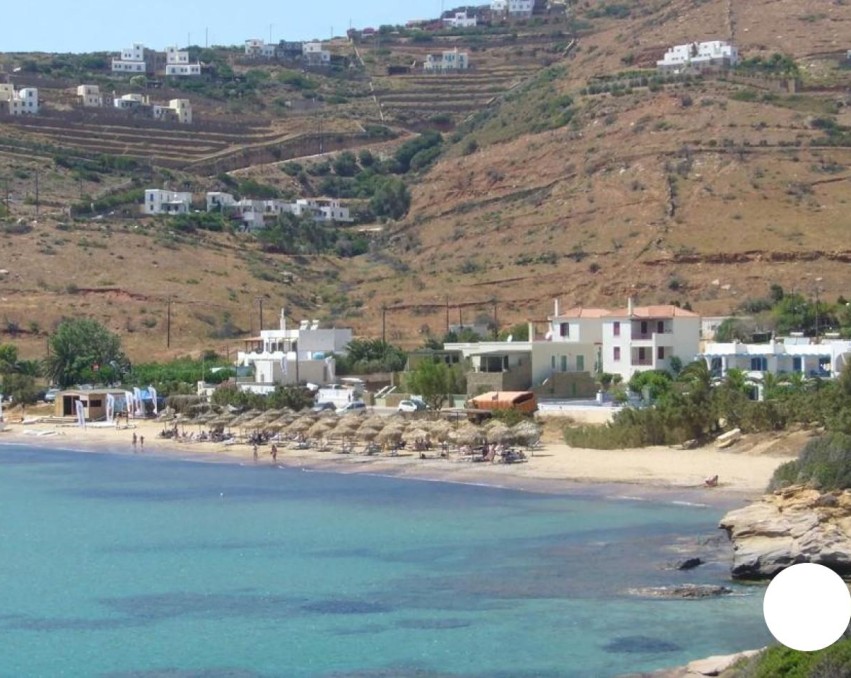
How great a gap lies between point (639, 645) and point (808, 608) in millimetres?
13938

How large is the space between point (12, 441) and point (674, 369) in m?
25.1

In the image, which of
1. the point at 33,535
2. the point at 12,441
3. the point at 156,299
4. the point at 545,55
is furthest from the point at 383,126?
the point at 33,535

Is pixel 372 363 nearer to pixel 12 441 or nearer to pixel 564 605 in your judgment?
pixel 12 441

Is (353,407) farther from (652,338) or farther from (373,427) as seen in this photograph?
(652,338)

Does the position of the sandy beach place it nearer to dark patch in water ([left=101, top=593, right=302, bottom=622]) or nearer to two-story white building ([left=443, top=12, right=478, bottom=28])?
dark patch in water ([left=101, top=593, right=302, bottom=622])

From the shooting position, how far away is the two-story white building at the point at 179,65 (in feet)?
445

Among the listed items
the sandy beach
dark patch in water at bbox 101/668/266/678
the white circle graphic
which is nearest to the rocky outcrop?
the sandy beach

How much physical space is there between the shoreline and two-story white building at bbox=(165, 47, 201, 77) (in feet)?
280

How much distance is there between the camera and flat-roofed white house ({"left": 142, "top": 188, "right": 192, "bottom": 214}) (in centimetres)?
9681

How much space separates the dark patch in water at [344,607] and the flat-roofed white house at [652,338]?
3001 cm

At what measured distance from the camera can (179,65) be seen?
137 meters

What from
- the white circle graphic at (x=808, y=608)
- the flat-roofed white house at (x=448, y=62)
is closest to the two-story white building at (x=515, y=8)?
the flat-roofed white house at (x=448, y=62)

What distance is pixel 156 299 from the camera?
3113 inches

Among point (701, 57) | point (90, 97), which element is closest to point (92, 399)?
point (701, 57)
